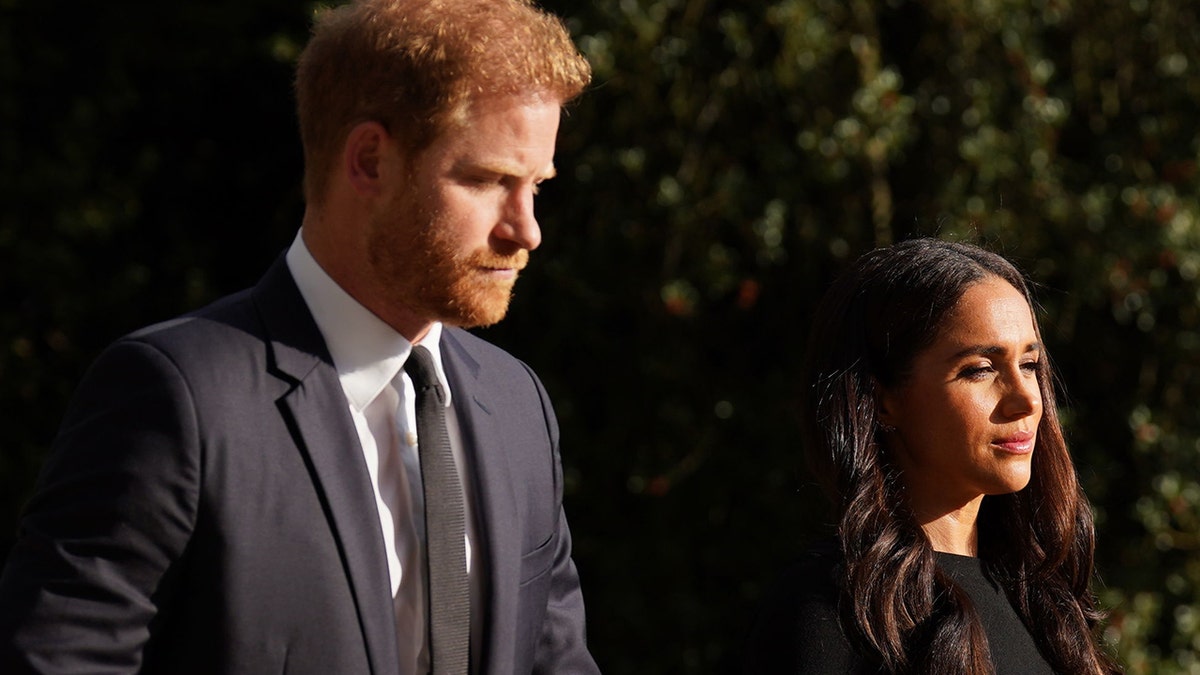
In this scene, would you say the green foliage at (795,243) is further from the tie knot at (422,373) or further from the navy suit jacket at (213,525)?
the navy suit jacket at (213,525)

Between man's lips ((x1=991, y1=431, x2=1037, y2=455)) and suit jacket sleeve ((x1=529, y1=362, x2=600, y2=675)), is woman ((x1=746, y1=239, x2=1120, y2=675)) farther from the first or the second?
suit jacket sleeve ((x1=529, y1=362, x2=600, y2=675))

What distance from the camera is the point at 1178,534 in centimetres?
Answer: 423

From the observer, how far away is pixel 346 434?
2.08 metres

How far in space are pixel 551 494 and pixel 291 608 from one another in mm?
585

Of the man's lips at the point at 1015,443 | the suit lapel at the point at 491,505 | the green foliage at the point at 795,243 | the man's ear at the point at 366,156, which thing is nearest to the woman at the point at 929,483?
the man's lips at the point at 1015,443

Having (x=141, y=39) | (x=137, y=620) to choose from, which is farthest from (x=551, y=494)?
(x=141, y=39)

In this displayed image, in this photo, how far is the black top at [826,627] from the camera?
2.24 metres

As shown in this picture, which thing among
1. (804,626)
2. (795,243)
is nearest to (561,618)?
(804,626)

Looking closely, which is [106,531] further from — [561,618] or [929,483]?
[929,483]

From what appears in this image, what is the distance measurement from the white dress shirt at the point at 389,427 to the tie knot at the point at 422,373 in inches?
0.6

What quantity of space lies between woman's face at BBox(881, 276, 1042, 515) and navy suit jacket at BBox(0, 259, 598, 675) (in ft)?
2.37

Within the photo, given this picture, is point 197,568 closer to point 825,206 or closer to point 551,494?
point 551,494

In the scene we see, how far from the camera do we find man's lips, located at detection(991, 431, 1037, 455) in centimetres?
240

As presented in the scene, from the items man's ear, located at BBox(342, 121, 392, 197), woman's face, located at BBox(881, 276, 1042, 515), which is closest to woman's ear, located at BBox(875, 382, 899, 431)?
woman's face, located at BBox(881, 276, 1042, 515)
